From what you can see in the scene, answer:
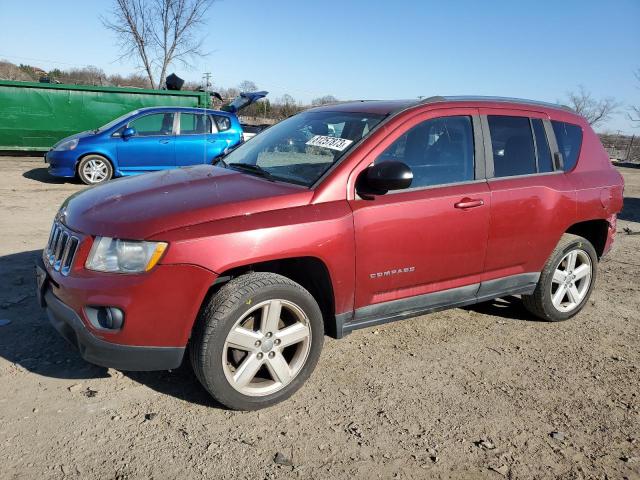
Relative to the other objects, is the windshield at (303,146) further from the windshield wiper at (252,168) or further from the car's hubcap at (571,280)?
the car's hubcap at (571,280)

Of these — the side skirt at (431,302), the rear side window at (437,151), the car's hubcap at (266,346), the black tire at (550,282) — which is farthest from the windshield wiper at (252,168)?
the black tire at (550,282)

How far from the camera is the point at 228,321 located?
276cm

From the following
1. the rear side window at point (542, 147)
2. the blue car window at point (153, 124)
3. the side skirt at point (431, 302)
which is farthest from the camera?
the blue car window at point (153, 124)

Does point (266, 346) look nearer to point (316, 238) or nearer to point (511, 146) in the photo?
point (316, 238)

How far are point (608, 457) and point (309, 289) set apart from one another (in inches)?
72.4

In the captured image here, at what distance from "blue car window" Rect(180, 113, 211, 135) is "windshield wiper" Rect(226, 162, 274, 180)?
7.29 meters

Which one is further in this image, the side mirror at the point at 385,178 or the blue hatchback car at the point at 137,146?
the blue hatchback car at the point at 137,146

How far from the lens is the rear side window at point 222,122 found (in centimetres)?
1106

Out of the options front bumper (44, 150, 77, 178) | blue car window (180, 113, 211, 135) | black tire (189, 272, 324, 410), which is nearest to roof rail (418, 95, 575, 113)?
black tire (189, 272, 324, 410)

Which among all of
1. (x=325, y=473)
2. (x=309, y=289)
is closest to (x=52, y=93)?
(x=309, y=289)

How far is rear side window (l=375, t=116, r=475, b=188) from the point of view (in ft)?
11.3

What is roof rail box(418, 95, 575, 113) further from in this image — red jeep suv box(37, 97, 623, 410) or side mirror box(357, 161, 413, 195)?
side mirror box(357, 161, 413, 195)

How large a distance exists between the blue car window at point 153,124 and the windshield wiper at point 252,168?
284 inches

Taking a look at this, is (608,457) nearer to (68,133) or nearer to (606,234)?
(606,234)
